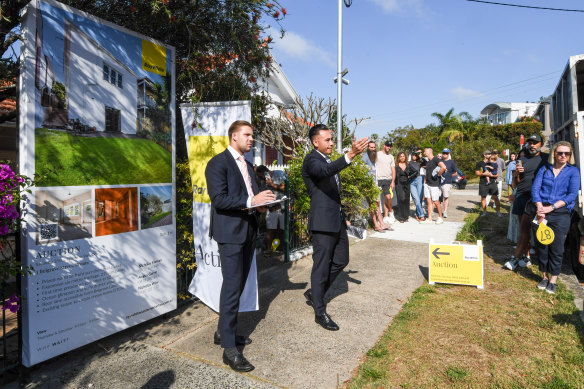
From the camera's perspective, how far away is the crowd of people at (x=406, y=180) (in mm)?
8969

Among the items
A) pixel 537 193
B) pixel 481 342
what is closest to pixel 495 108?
pixel 537 193

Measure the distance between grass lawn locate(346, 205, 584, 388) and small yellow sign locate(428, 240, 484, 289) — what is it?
0.12m

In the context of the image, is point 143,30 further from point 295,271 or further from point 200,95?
point 295,271

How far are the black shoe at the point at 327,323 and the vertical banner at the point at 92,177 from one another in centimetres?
163

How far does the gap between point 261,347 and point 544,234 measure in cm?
384

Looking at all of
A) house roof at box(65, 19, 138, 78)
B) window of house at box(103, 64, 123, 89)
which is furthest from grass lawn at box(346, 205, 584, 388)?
house roof at box(65, 19, 138, 78)

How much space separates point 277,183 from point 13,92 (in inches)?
154

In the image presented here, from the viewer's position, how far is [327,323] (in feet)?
12.0

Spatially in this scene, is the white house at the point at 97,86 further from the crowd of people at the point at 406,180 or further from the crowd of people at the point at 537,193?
the crowd of people at the point at 406,180

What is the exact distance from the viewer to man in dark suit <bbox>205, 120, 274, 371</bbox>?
2.98 m

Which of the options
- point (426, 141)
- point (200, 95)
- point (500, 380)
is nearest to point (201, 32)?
point (200, 95)

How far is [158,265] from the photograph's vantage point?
377 centimetres

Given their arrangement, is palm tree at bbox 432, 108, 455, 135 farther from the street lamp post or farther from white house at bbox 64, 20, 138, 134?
white house at bbox 64, 20, 138, 134

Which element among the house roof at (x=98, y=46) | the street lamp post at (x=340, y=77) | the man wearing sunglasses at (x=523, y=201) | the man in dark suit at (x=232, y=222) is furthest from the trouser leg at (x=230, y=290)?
the street lamp post at (x=340, y=77)
